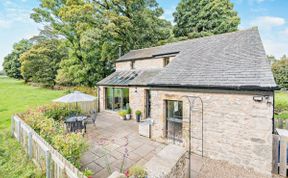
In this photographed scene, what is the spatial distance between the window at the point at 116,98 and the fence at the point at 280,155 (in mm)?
10494

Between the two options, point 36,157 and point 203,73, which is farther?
point 203,73

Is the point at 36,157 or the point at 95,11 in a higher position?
the point at 95,11

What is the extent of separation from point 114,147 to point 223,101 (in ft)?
18.4

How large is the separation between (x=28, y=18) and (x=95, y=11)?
12.9 meters

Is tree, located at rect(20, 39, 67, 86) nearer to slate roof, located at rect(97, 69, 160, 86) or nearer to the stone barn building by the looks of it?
slate roof, located at rect(97, 69, 160, 86)

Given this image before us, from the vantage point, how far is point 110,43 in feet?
69.1

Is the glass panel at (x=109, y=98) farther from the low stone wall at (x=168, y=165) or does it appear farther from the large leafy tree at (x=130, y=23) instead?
the low stone wall at (x=168, y=165)

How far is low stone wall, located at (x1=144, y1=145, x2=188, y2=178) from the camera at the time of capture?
152 inches

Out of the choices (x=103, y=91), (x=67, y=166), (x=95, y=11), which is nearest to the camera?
(x=67, y=166)

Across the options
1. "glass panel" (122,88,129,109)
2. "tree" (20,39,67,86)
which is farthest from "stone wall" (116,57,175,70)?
"tree" (20,39,67,86)

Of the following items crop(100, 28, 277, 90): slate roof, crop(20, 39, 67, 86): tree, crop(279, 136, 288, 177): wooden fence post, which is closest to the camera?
crop(279, 136, 288, 177): wooden fence post

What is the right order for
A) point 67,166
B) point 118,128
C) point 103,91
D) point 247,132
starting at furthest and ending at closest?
point 103,91
point 118,128
point 247,132
point 67,166

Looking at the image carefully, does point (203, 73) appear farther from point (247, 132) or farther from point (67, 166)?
point (67, 166)

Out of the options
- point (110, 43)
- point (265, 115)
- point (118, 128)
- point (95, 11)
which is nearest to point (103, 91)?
point (118, 128)
